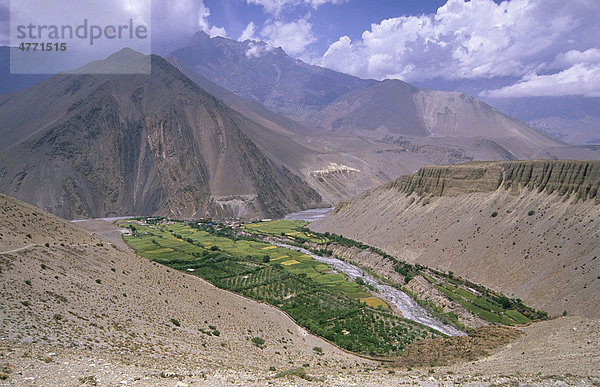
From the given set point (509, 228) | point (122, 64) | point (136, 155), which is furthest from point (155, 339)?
point (122, 64)

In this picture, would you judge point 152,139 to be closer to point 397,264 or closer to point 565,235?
point 397,264

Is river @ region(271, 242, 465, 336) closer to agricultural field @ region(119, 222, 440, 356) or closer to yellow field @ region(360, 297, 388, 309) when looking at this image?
yellow field @ region(360, 297, 388, 309)

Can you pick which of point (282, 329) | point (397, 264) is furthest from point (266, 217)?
point (282, 329)

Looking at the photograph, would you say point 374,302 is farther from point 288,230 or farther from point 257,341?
point 288,230

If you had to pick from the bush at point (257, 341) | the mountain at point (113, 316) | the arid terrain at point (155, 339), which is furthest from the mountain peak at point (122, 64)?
the bush at point (257, 341)

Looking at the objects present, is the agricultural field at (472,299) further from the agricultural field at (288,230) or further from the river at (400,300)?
the agricultural field at (288,230)
